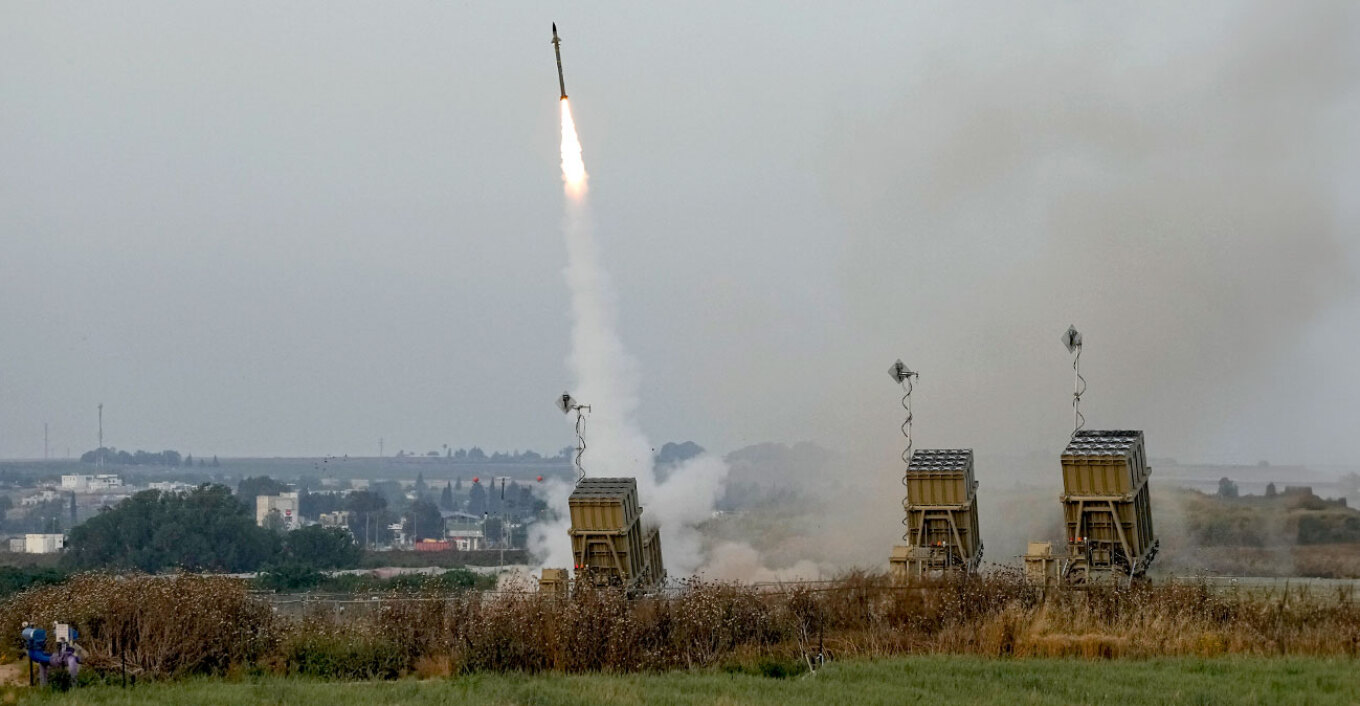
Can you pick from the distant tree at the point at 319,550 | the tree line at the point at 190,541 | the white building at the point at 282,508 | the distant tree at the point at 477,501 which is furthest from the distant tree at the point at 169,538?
the distant tree at the point at 477,501

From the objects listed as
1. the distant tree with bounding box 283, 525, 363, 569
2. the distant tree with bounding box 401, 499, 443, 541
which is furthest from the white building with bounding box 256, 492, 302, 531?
the distant tree with bounding box 283, 525, 363, 569

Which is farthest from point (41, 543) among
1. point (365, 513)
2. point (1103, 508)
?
point (1103, 508)

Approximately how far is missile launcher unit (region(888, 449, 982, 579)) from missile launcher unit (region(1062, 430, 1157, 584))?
2.63 meters

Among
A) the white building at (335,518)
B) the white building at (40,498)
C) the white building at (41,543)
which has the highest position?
the white building at (40,498)

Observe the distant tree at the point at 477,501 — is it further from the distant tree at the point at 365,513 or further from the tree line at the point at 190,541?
the tree line at the point at 190,541

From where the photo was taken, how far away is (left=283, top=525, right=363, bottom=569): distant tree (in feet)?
221

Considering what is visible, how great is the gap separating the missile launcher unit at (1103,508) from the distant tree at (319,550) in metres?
42.3

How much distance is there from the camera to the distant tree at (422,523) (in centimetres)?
12362

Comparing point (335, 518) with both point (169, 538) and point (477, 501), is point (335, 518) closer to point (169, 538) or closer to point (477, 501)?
point (477, 501)

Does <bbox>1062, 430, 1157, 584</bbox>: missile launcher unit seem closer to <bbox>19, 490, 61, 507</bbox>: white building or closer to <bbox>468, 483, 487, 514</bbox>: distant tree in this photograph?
<bbox>468, 483, 487, 514</bbox>: distant tree

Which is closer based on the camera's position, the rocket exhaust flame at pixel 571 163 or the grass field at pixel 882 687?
the grass field at pixel 882 687

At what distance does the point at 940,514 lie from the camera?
33.2 m

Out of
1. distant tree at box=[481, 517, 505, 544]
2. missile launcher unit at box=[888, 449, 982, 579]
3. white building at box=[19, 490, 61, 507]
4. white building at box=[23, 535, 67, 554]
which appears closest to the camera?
missile launcher unit at box=[888, 449, 982, 579]

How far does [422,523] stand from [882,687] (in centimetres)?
11435
